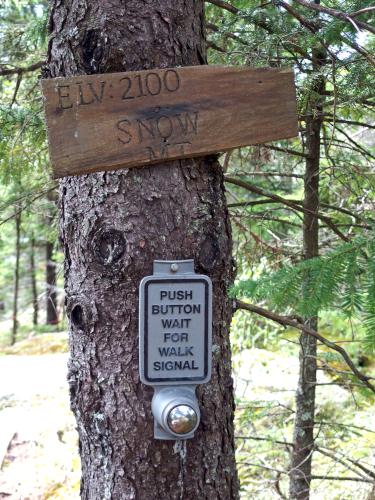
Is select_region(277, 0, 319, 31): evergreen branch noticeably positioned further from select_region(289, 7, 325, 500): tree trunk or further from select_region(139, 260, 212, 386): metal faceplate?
select_region(139, 260, 212, 386): metal faceplate

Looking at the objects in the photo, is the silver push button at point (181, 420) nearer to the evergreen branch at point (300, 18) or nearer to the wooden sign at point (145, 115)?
the wooden sign at point (145, 115)

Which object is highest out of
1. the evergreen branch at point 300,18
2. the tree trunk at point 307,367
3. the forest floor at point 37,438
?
the evergreen branch at point 300,18

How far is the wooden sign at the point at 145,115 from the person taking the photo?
1520 mm

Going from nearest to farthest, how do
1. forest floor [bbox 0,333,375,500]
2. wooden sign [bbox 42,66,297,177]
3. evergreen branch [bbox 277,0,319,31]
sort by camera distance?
wooden sign [bbox 42,66,297,177] < evergreen branch [bbox 277,0,319,31] < forest floor [bbox 0,333,375,500]

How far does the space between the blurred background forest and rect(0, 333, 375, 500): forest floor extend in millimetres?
16

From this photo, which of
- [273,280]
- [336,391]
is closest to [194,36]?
[273,280]

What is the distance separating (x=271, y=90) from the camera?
1.66 m

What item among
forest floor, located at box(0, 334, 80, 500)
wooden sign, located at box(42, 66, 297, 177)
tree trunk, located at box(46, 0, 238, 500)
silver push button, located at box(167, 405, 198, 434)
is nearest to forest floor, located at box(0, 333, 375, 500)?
forest floor, located at box(0, 334, 80, 500)

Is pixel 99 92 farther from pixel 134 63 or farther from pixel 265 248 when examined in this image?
pixel 265 248

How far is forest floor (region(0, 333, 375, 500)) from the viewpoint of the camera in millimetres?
3857

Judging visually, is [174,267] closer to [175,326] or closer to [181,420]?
[175,326]

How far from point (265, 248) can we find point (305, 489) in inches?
52.8

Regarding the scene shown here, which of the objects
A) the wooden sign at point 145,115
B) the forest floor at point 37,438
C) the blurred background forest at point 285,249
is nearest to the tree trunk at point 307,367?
the blurred background forest at point 285,249

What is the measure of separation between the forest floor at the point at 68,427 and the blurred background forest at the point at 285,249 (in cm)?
2
